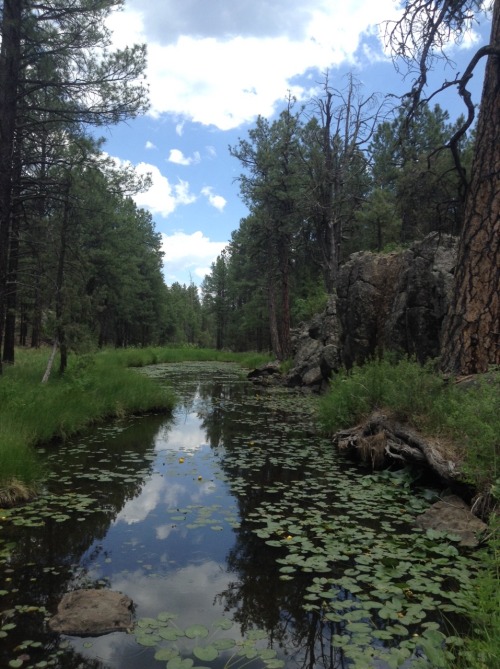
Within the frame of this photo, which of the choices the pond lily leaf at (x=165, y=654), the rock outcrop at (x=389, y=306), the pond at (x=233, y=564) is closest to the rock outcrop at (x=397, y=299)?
the rock outcrop at (x=389, y=306)

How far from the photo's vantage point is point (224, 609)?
150 inches

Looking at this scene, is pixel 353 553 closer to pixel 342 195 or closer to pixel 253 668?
pixel 253 668

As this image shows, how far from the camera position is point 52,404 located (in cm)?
945

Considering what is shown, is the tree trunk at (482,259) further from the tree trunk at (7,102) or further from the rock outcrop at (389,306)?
the tree trunk at (7,102)

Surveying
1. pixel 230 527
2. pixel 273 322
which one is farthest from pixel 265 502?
pixel 273 322

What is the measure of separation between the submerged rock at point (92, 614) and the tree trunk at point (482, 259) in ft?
20.8

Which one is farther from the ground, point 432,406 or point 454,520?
point 432,406

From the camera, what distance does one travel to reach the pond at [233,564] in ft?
10.6

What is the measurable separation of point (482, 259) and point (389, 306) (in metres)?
5.19

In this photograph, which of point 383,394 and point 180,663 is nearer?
point 180,663

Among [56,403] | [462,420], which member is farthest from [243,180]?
[462,420]

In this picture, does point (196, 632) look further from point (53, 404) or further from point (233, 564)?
point (53, 404)

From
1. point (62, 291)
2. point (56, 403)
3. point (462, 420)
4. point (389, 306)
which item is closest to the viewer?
point (462, 420)

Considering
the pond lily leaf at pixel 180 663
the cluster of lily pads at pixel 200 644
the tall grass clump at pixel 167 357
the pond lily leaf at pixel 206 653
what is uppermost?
the tall grass clump at pixel 167 357
